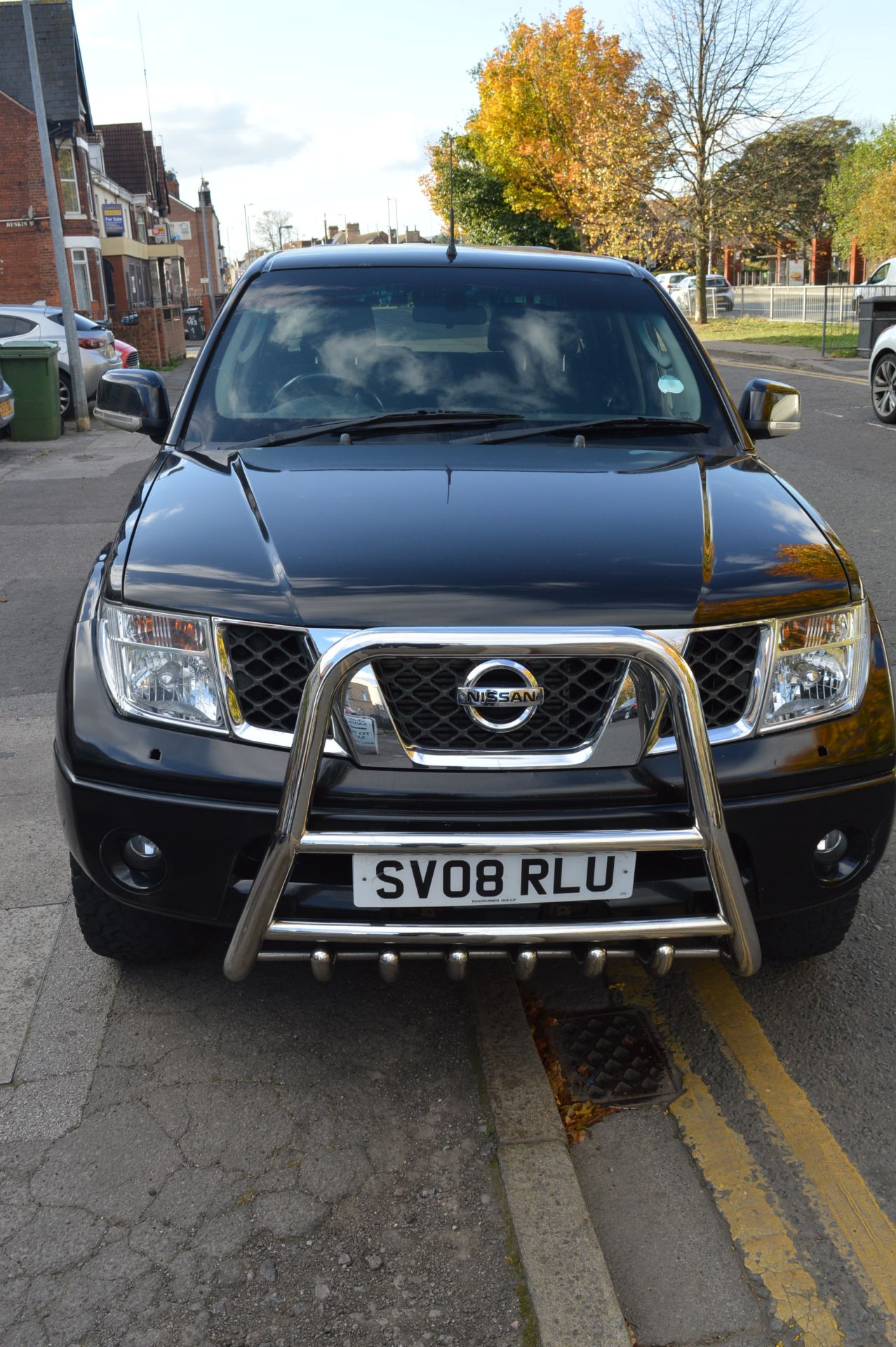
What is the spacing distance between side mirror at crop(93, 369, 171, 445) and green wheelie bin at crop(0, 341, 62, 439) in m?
11.8

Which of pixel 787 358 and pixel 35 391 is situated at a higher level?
pixel 35 391

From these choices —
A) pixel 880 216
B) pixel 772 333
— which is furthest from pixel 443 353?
pixel 880 216

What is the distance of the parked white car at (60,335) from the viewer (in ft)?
60.5

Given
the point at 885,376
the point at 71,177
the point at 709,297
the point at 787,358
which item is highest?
the point at 71,177

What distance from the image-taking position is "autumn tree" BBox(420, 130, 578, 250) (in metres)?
53.8

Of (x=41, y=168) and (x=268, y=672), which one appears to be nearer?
(x=268, y=672)

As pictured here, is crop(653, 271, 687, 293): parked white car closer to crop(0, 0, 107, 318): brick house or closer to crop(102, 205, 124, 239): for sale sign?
crop(102, 205, 124, 239): for sale sign

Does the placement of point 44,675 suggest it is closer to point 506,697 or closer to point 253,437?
point 253,437

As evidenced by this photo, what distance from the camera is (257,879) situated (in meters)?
2.35

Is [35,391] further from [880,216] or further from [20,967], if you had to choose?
[880,216]

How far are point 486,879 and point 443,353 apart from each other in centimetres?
198

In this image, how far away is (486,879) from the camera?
2.42 metres

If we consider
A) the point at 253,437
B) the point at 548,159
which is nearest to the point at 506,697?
the point at 253,437

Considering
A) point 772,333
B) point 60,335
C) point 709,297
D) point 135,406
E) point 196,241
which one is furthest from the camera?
point 196,241
